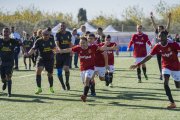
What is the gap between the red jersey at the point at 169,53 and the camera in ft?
36.3

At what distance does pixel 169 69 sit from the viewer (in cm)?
1119

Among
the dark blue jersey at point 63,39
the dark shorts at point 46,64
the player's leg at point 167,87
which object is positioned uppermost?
the dark blue jersey at point 63,39

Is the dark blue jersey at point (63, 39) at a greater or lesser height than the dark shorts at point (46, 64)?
greater

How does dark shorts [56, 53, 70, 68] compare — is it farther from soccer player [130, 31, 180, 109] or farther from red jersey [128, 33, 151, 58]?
soccer player [130, 31, 180, 109]

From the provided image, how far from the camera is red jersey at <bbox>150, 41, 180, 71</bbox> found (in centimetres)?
1105

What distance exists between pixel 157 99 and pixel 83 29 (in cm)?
644

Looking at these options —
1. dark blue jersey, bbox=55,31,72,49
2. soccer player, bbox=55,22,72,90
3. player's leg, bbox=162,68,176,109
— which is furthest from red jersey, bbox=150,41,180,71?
dark blue jersey, bbox=55,31,72,49

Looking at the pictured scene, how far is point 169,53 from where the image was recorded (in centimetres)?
1109

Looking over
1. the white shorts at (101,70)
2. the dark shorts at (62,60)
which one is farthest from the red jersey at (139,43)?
the dark shorts at (62,60)

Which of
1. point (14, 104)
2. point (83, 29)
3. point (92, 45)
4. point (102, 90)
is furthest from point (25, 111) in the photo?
point (83, 29)

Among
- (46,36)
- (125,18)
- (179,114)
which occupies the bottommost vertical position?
(179,114)

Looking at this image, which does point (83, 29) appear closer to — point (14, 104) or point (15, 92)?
point (15, 92)

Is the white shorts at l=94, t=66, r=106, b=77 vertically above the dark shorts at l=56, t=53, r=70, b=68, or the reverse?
the dark shorts at l=56, t=53, r=70, b=68

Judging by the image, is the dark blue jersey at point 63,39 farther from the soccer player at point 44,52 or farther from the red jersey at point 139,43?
the red jersey at point 139,43
